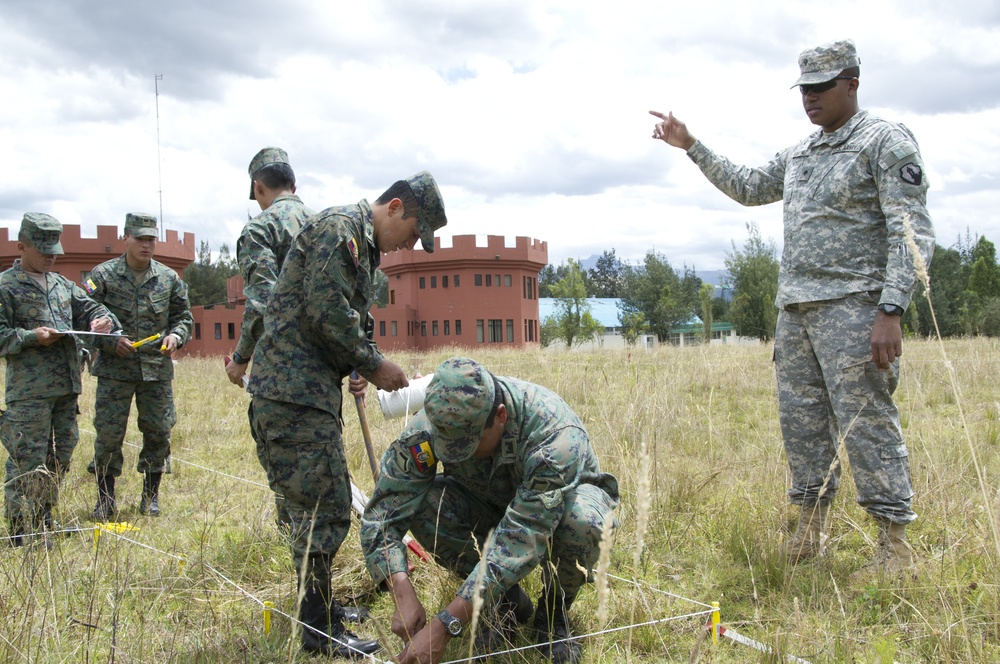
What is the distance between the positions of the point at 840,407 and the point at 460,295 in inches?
1281

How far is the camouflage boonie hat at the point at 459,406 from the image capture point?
255 cm

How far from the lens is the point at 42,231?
4.70 metres

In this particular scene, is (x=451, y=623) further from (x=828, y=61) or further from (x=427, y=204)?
(x=828, y=61)

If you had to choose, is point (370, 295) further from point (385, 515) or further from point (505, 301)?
point (505, 301)

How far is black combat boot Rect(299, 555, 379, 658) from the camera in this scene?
2.79m

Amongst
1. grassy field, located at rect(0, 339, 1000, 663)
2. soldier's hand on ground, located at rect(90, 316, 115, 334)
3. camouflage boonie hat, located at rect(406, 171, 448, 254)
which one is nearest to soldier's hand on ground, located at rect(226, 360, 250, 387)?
grassy field, located at rect(0, 339, 1000, 663)

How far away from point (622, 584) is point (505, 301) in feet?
108

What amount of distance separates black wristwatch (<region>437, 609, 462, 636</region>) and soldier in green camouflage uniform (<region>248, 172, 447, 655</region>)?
690mm

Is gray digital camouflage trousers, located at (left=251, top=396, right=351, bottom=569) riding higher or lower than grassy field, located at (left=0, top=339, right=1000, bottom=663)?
higher

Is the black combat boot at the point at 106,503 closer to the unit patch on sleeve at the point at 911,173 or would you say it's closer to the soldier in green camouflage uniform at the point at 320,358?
the soldier in green camouflage uniform at the point at 320,358

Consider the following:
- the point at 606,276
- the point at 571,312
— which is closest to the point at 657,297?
the point at 571,312

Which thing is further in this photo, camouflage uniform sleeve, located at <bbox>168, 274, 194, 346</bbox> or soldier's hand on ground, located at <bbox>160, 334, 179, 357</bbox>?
camouflage uniform sleeve, located at <bbox>168, 274, 194, 346</bbox>

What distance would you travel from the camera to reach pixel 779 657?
2.42m

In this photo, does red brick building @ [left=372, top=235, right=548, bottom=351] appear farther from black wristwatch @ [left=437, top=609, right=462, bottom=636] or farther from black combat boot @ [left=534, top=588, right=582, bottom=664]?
black wristwatch @ [left=437, top=609, right=462, bottom=636]
